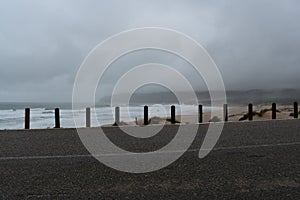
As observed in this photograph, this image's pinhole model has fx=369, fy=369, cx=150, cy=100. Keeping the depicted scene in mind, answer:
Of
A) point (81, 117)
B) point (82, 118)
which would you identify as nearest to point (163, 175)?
point (82, 118)

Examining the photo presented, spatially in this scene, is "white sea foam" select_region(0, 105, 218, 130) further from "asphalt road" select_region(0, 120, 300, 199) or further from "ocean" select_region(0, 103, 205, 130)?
"asphalt road" select_region(0, 120, 300, 199)

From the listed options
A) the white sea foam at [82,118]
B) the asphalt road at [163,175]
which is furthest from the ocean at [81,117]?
the asphalt road at [163,175]

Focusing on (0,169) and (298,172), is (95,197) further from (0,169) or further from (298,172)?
(298,172)

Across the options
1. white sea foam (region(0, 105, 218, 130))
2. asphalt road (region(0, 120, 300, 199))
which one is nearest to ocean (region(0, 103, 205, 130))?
white sea foam (region(0, 105, 218, 130))

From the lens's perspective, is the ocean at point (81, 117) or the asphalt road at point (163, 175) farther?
the ocean at point (81, 117)

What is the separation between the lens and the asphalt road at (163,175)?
500cm

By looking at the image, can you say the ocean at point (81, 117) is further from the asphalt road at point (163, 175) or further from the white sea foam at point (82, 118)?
the asphalt road at point (163, 175)

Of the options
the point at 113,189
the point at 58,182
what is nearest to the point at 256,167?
the point at 113,189

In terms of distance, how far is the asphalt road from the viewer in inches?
197

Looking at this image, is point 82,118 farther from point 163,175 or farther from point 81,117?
point 163,175

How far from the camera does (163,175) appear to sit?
6.09 meters

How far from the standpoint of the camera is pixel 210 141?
33.5 feet

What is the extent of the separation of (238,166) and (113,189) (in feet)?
8.43

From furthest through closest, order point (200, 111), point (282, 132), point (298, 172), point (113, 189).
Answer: point (200, 111)
point (282, 132)
point (298, 172)
point (113, 189)
